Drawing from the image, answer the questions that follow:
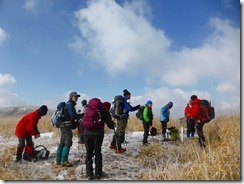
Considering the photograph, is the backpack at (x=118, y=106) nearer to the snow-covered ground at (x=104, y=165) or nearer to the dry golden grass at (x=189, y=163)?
the snow-covered ground at (x=104, y=165)

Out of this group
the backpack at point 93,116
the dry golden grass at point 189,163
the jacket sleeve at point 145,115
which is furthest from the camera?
the jacket sleeve at point 145,115

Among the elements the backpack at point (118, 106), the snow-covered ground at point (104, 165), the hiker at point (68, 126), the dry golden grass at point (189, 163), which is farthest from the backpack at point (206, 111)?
the hiker at point (68, 126)

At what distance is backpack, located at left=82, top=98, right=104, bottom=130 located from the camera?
6.46 meters

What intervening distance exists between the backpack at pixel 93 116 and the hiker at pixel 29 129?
74.7 inches

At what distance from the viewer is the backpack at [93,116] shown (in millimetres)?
6457

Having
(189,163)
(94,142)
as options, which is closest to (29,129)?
(94,142)

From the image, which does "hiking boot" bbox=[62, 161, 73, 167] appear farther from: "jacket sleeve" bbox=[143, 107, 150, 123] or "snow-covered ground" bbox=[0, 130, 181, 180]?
"jacket sleeve" bbox=[143, 107, 150, 123]

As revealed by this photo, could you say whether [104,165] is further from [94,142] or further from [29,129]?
[29,129]

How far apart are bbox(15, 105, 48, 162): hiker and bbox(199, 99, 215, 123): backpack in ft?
13.2

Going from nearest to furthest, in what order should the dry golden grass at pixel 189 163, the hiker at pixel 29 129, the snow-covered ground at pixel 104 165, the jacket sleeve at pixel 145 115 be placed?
1. the dry golden grass at pixel 189 163
2. the snow-covered ground at pixel 104 165
3. the hiker at pixel 29 129
4. the jacket sleeve at pixel 145 115

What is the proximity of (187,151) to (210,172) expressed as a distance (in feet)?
7.92

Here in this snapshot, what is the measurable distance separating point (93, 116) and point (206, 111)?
3704 mm

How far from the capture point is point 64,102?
7645 mm

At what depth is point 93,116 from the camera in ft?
21.3
